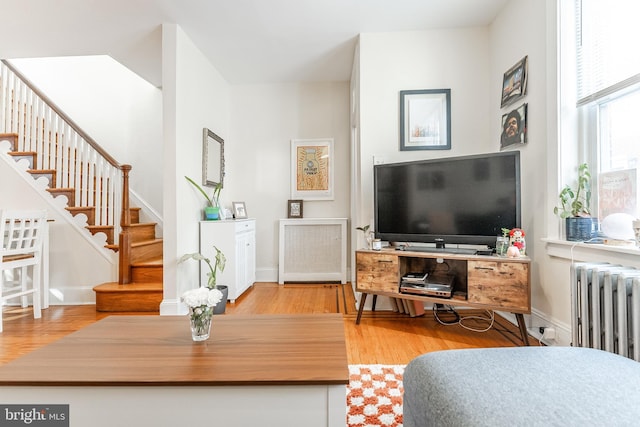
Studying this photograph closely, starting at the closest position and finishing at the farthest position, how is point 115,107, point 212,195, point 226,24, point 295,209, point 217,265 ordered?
point 226,24, point 217,265, point 212,195, point 295,209, point 115,107

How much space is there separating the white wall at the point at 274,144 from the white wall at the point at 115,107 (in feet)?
3.86

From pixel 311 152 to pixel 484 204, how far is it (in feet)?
8.06

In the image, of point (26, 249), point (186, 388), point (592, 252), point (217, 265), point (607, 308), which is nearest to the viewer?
point (186, 388)

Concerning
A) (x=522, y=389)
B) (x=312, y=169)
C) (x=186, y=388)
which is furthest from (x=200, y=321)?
(x=312, y=169)

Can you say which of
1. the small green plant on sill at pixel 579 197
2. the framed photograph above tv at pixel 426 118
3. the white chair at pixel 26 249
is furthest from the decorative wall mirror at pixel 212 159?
the small green plant on sill at pixel 579 197

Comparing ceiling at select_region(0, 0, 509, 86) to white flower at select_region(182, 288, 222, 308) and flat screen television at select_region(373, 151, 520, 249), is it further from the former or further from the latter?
white flower at select_region(182, 288, 222, 308)

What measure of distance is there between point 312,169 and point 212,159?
1.30m

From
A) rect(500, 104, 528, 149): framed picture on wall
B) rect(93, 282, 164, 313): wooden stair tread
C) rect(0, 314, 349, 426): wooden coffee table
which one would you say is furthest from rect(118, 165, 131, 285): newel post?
rect(500, 104, 528, 149): framed picture on wall

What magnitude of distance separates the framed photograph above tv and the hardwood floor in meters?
1.62

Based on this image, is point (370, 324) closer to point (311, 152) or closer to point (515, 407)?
point (515, 407)

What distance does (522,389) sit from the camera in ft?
2.44

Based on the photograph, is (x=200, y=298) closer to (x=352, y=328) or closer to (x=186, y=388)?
(x=186, y=388)

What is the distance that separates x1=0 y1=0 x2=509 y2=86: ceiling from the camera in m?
2.60

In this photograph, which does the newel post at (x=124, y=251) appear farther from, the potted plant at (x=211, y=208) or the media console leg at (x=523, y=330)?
the media console leg at (x=523, y=330)
